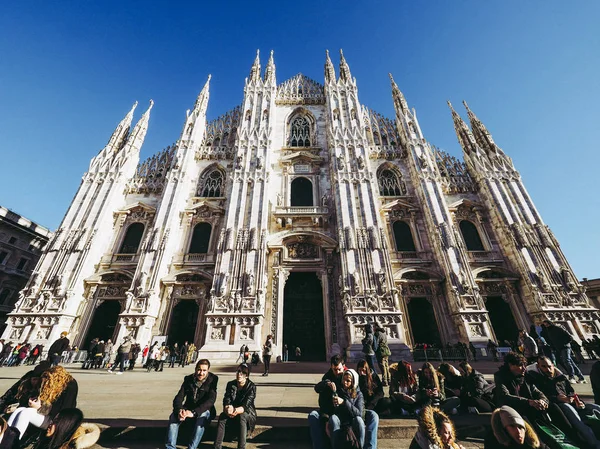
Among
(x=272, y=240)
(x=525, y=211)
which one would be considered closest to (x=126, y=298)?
(x=272, y=240)

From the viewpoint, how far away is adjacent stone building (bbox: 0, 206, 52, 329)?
950 inches

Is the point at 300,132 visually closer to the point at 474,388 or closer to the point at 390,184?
the point at 390,184

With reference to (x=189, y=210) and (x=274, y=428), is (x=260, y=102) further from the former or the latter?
(x=274, y=428)

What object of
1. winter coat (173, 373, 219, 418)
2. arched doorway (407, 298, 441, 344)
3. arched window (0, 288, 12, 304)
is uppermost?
arched window (0, 288, 12, 304)

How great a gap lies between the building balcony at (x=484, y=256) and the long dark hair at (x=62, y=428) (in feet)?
60.4

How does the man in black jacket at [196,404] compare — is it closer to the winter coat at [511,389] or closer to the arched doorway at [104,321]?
the winter coat at [511,389]

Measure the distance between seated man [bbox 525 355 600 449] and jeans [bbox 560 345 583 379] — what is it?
4.43m

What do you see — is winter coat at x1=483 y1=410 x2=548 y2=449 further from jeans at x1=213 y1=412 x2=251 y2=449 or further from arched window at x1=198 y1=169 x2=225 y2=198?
arched window at x1=198 y1=169 x2=225 y2=198

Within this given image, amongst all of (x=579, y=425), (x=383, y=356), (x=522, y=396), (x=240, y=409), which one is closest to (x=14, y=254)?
(x=240, y=409)

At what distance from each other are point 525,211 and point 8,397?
73.8 ft

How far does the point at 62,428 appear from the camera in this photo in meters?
2.83

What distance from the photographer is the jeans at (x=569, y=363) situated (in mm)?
6695

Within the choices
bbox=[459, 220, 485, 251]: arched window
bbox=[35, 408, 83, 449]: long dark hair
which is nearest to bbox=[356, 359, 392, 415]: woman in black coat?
bbox=[35, 408, 83, 449]: long dark hair

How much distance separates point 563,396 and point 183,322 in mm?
15662
